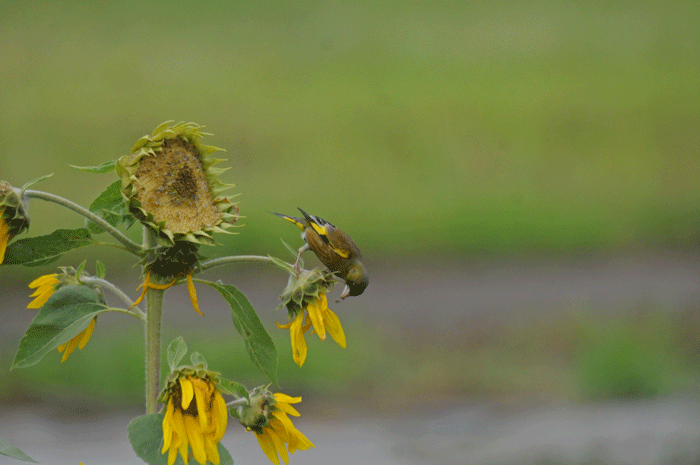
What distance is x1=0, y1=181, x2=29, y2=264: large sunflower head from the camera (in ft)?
1.24

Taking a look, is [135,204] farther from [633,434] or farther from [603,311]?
[603,311]

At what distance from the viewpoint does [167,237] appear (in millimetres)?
372

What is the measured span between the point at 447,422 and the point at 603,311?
81 cm

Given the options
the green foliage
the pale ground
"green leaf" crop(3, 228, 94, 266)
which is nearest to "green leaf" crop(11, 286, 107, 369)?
"green leaf" crop(3, 228, 94, 266)

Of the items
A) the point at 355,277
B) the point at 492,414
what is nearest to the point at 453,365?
the point at 492,414

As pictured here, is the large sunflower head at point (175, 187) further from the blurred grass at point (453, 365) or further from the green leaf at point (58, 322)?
the blurred grass at point (453, 365)

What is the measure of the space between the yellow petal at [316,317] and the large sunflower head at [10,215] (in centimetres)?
17

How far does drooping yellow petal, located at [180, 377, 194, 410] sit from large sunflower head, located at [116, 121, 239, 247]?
80mm

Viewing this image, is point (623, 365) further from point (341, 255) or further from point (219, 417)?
point (219, 417)

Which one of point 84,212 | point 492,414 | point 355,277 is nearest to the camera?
point 84,212

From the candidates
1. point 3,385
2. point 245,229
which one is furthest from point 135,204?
point 245,229

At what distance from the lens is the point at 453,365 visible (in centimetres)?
191

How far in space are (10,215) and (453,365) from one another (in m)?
1.64

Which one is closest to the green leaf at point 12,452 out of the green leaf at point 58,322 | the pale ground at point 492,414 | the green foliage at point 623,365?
the green leaf at point 58,322
